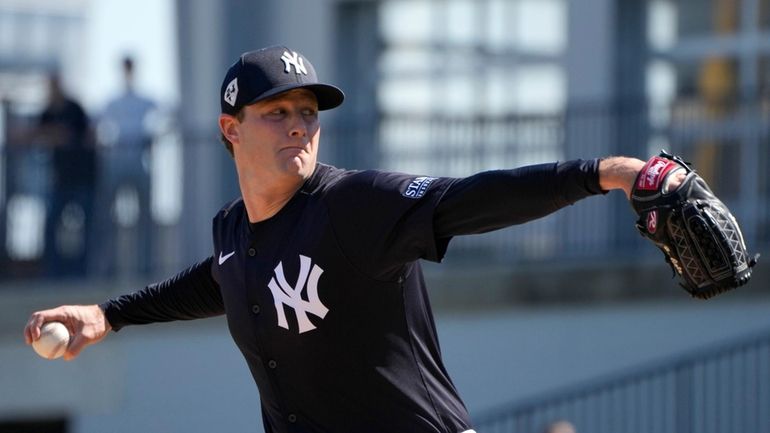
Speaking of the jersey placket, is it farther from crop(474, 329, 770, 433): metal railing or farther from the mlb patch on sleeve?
crop(474, 329, 770, 433): metal railing

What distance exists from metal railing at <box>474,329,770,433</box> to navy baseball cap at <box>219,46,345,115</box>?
6304 mm

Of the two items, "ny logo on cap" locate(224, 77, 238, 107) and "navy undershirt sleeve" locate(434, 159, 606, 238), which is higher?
"ny logo on cap" locate(224, 77, 238, 107)

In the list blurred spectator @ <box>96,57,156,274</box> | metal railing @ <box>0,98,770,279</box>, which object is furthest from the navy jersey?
blurred spectator @ <box>96,57,156,274</box>

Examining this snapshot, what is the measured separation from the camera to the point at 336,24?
50.1 feet

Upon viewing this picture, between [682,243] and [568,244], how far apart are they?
8.14 meters

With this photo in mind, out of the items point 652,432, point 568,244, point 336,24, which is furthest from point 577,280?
point 336,24

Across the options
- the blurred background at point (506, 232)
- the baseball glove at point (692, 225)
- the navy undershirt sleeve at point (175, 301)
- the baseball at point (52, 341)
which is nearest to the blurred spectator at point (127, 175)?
the blurred background at point (506, 232)

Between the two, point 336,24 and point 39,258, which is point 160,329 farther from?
point 336,24

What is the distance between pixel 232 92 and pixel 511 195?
1295mm

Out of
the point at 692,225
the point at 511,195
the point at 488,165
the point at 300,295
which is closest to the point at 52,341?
the point at 300,295

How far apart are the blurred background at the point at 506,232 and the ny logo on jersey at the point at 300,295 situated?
20.6 feet

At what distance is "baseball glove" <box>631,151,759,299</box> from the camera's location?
4289mm

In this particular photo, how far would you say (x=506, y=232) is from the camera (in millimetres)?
12508

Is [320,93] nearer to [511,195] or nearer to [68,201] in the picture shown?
[511,195]
